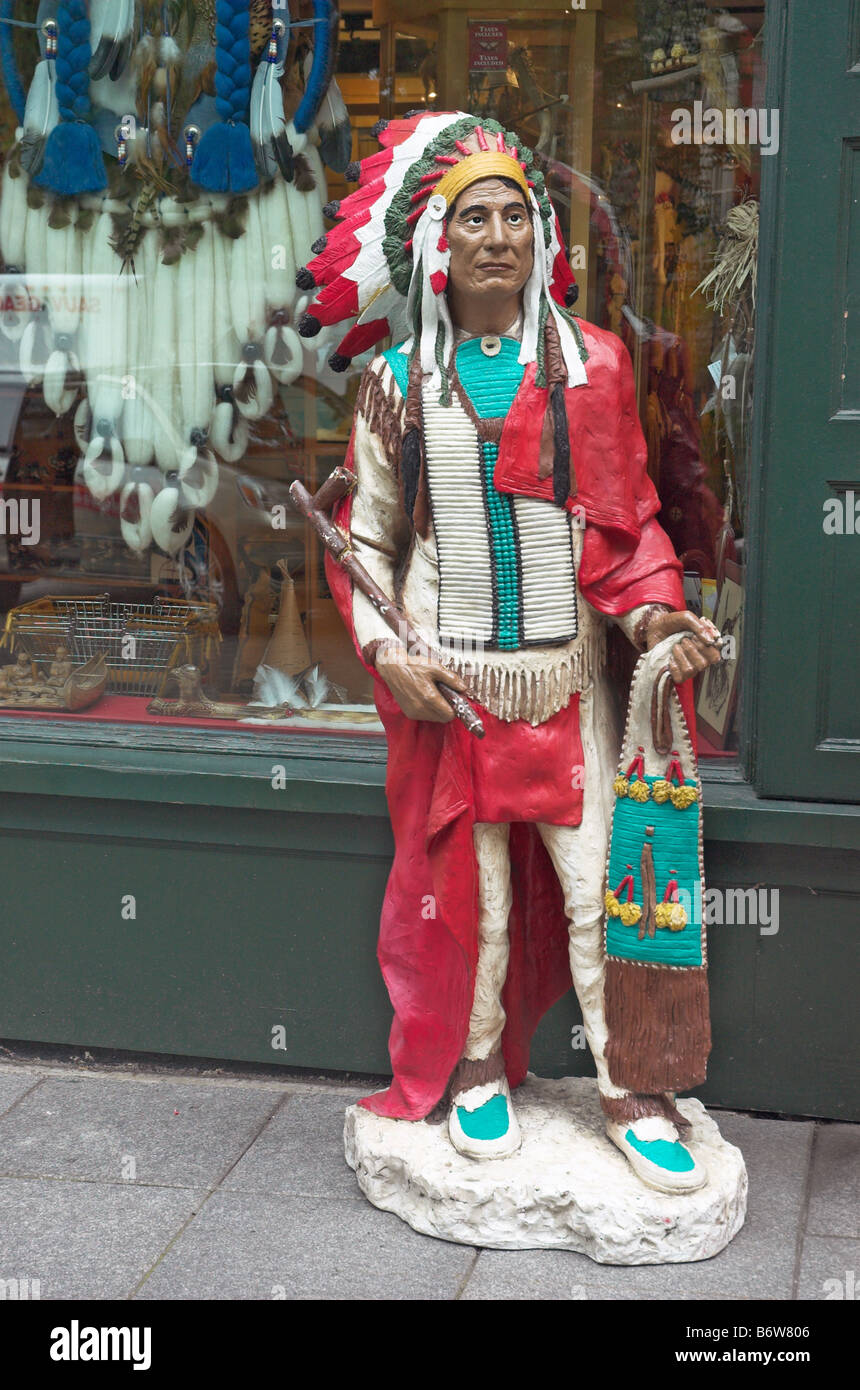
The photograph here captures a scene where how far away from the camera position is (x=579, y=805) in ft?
10.5

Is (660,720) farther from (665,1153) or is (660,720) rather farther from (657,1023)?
(665,1153)

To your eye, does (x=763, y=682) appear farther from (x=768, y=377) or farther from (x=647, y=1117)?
(x=647, y=1117)

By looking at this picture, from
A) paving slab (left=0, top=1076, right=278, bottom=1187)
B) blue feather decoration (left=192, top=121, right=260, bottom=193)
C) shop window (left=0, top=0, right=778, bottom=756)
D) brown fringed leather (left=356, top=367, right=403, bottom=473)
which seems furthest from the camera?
blue feather decoration (left=192, top=121, right=260, bottom=193)

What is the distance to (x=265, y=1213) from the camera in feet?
10.8

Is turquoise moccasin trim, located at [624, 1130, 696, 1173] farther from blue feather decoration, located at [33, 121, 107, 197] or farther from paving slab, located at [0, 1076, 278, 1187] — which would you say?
blue feather decoration, located at [33, 121, 107, 197]

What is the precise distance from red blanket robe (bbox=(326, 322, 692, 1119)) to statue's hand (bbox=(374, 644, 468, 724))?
119 mm

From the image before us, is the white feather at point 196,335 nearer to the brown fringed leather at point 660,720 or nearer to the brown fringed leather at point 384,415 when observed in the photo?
the brown fringed leather at point 384,415

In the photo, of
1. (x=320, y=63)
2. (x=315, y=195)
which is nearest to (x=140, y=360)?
(x=315, y=195)

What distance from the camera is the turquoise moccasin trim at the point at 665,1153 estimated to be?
3107 mm

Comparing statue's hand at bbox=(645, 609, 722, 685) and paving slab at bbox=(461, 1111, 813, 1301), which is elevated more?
statue's hand at bbox=(645, 609, 722, 685)

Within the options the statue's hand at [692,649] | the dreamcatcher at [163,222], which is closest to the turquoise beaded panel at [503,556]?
the statue's hand at [692,649]

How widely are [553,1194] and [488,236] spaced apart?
2.02 meters

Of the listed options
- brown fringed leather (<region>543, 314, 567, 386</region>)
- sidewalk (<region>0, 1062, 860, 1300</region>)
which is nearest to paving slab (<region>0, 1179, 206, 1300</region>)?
sidewalk (<region>0, 1062, 860, 1300</region>)

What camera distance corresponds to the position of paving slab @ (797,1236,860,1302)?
2.98 meters
